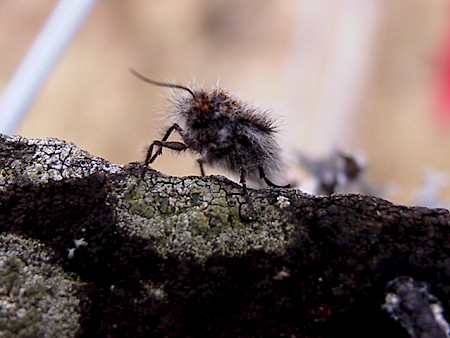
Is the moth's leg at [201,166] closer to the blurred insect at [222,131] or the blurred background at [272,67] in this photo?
the blurred insect at [222,131]

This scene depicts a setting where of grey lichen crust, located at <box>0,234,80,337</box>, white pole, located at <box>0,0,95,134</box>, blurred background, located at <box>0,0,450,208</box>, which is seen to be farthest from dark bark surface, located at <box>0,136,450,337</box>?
blurred background, located at <box>0,0,450,208</box>

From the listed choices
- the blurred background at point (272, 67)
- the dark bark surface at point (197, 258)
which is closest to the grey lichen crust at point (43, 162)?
the dark bark surface at point (197, 258)

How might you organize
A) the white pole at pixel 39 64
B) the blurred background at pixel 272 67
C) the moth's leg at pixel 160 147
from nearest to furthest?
the moth's leg at pixel 160 147 < the white pole at pixel 39 64 < the blurred background at pixel 272 67

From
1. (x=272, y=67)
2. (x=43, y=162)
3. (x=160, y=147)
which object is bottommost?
(x=43, y=162)

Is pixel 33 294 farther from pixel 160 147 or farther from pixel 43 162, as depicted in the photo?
pixel 160 147

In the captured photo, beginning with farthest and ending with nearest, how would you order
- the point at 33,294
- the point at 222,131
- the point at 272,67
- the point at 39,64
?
the point at 272,67 < the point at 39,64 < the point at 222,131 < the point at 33,294

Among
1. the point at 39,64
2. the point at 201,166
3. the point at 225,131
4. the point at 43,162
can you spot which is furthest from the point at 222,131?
the point at 39,64

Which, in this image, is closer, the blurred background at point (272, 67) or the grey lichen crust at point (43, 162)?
the grey lichen crust at point (43, 162)
